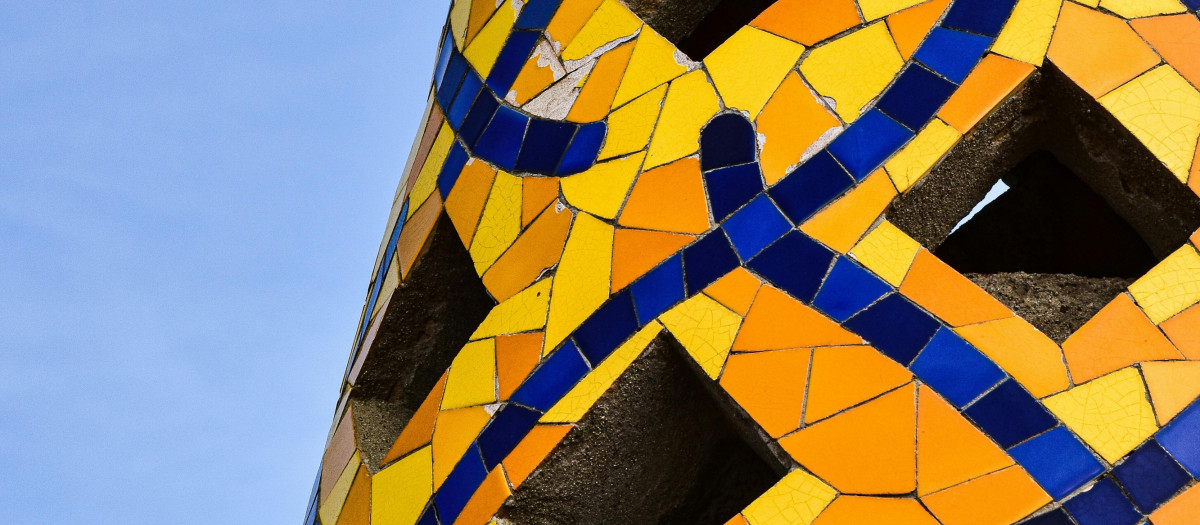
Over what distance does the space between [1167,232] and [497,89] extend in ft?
6.77

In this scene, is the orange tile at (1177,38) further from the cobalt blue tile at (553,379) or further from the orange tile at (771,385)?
the cobalt blue tile at (553,379)

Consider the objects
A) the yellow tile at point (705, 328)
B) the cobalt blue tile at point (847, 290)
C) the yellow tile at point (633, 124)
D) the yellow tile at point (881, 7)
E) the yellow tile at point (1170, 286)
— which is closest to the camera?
the yellow tile at point (1170, 286)

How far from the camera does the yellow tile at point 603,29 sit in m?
4.66

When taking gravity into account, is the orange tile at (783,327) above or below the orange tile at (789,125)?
below

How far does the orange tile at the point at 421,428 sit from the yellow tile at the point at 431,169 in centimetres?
84

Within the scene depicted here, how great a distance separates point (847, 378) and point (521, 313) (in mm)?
1028

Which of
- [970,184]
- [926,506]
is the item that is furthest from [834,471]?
[970,184]

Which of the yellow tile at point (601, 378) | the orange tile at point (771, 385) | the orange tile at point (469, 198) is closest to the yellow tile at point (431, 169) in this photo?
the orange tile at point (469, 198)

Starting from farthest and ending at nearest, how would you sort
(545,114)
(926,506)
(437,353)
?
(437,353)
(545,114)
(926,506)

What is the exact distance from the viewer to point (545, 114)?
4.71m

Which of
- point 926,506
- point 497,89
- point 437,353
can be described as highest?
point 497,89

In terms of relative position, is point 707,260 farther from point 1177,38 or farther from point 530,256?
point 1177,38

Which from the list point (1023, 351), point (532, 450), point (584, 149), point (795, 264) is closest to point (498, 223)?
point (584, 149)

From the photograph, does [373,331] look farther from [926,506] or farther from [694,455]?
[926,506]
